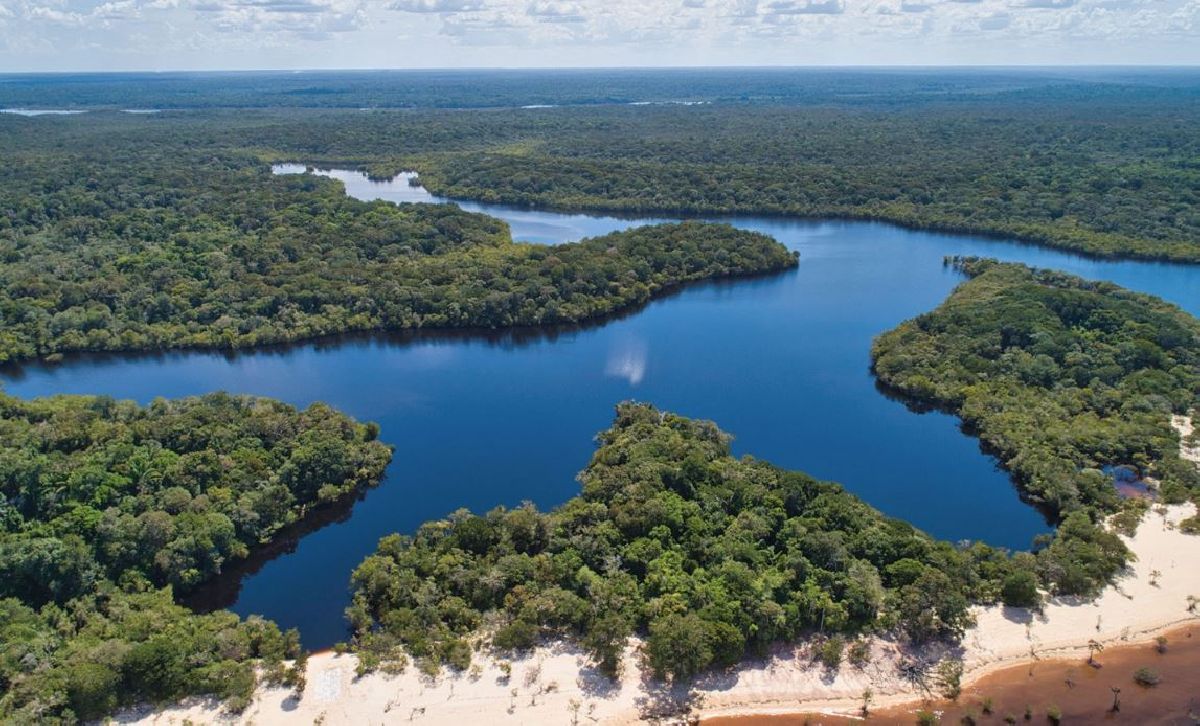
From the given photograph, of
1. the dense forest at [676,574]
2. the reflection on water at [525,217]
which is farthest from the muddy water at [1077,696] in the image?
the reflection on water at [525,217]

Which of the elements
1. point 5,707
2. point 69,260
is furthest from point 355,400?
point 69,260

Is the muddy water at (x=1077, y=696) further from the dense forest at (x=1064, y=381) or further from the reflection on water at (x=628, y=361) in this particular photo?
the reflection on water at (x=628, y=361)

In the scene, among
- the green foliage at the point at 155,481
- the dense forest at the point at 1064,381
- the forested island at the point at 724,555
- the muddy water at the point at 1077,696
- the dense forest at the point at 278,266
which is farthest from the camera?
the dense forest at the point at 278,266

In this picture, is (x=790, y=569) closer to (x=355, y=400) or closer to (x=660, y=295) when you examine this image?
(x=355, y=400)

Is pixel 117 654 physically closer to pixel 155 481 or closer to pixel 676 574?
pixel 155 481

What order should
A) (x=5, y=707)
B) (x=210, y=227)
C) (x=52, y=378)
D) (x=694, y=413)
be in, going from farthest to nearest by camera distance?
(x=210, y=227) < (x=52, y=378) < (x=694, y=413) < (x=5, y=707)
